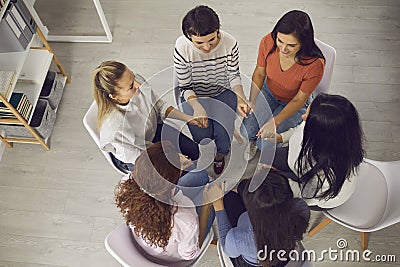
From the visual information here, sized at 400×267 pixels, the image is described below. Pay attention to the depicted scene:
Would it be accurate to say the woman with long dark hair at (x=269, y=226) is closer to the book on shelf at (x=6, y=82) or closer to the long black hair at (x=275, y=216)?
Result: the long black hair at (x=275, y=216)

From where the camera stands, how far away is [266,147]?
2.01 m

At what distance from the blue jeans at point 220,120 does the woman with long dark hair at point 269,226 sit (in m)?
0.51

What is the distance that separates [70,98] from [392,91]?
1990 millimetres

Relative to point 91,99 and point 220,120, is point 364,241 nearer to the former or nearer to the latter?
point 220,120

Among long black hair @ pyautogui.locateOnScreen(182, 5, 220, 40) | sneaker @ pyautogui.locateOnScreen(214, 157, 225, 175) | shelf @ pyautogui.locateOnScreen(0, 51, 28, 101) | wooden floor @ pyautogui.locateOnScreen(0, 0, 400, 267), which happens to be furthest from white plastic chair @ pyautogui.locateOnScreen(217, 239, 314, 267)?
shelf @ pyautogui.locateOnScreen(0, 51, 28, 101)

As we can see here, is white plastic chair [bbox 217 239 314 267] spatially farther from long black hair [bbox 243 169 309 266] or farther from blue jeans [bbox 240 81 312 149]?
blue jeans [bbox 240 81 312 149]

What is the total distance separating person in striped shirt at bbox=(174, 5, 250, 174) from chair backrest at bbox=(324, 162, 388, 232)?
22.7 inches

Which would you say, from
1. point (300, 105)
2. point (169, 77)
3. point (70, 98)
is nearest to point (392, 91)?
point (300, 105)

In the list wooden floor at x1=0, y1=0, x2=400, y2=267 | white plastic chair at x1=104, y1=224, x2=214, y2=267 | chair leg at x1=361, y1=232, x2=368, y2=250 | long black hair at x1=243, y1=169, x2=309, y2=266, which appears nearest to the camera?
long black hair at x1=243, y1=169, x2=309, y2=266

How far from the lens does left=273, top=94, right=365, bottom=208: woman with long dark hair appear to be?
60.3 inches

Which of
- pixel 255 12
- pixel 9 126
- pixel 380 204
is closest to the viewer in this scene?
pixel 380 204

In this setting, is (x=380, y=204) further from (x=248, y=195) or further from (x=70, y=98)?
(x=70, y=98)

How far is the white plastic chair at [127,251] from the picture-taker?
5.16ft

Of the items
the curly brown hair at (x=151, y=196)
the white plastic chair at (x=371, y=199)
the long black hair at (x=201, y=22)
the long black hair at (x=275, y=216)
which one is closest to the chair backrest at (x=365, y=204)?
the white plastic chair at (x=371, y=199)
